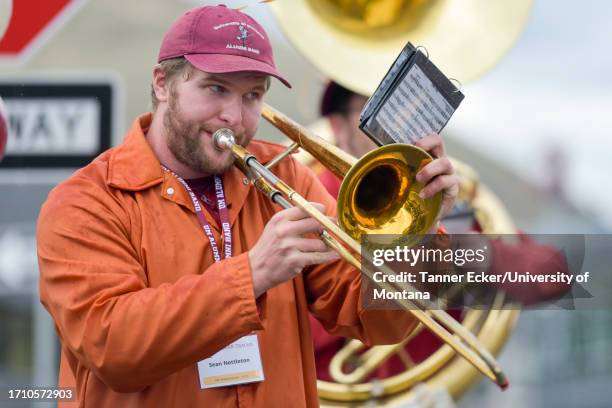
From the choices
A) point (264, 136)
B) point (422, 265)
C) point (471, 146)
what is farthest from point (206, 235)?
point (471, 146)

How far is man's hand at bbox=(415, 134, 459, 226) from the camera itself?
7.66 feet

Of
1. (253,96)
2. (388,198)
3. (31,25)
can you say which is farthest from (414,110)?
(31,25)

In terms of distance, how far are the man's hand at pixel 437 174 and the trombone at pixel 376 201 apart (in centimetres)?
2

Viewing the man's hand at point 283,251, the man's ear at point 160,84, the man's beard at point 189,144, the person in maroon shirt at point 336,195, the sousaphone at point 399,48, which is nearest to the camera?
the man's hand at point 283,251

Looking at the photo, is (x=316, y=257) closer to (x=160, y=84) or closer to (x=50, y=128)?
(x=160, y=84)

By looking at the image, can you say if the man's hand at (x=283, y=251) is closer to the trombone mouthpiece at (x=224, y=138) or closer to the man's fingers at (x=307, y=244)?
the man's fingers at (x=307, y=244)

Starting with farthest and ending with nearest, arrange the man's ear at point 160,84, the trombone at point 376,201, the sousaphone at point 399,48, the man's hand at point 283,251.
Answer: the sousaphone at point 399,48 → the man's ear at point 160,84 → the trombone at point 376,201 → the man's hand at point 283,251

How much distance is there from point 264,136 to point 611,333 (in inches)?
114

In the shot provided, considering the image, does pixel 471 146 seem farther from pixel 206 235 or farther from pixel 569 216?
pixel 206 235

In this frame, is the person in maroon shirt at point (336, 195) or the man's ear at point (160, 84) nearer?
the man's ear at point (160, 84)

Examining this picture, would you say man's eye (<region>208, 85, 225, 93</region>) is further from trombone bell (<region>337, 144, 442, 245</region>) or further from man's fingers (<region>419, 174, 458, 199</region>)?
man's fingers (<region>419, 174, 458, 199</region>)

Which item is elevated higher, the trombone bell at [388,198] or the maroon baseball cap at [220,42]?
the maroon baseball cap at [220,42]

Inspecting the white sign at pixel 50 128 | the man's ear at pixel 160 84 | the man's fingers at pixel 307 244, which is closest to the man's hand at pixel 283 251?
the man's fingers at pixel 307 244

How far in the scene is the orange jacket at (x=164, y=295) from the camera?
2.08 m
